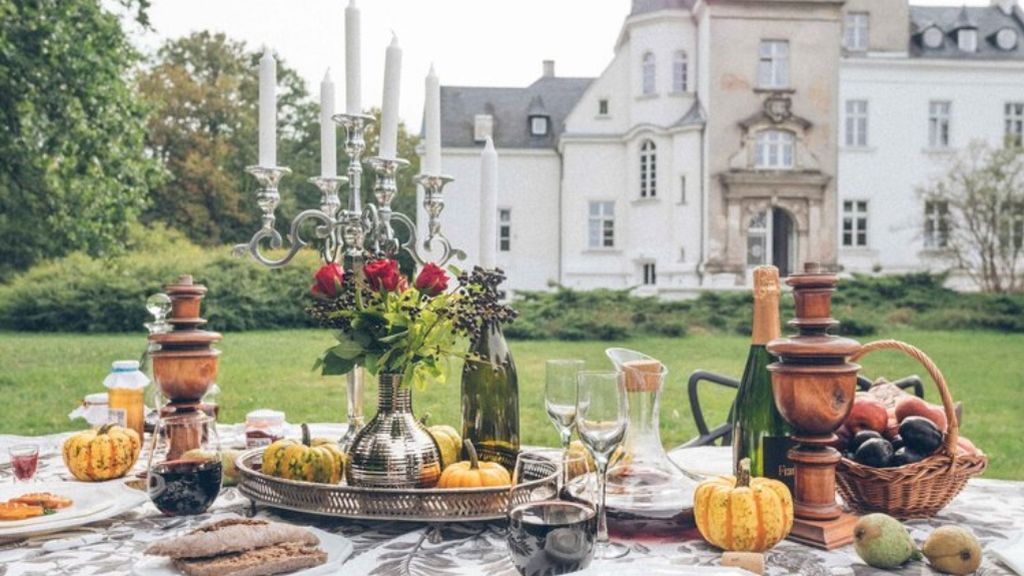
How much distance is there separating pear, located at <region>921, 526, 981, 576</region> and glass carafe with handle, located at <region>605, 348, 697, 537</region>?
1.35ft

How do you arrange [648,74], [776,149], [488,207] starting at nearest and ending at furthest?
[488,207]
[776,149]
[648,74]

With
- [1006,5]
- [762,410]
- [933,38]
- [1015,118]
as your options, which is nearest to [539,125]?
[933,38]

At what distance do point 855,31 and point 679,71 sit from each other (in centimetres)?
512

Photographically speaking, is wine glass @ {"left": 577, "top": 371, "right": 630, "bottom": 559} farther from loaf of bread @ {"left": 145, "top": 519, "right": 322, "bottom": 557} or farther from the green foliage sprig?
loaf of bread @ {"left": 145, "top": 519, "right": 322, "bottom": 557}

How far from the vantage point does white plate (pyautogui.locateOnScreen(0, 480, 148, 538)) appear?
5.61ft

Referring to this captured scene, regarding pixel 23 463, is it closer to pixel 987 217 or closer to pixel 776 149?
pixel 987 217

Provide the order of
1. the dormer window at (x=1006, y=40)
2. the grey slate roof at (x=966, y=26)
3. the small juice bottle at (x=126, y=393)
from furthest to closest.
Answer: the dormer window at (x=1006, y=40), the grey slate roof at (x=966, y=26), the small juice bottle at (x=126, y=393)

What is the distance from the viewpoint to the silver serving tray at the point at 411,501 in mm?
1693

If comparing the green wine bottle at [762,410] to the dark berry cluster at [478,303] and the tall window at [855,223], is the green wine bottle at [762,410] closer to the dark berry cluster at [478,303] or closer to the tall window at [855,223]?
the dark berry cluster at [478,303]

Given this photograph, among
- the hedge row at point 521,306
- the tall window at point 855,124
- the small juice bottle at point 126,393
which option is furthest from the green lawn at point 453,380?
the tall window at point 855,124

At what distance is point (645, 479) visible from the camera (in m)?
1.77

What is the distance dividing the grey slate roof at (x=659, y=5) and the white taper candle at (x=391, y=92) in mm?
22415

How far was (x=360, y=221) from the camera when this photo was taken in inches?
86.5

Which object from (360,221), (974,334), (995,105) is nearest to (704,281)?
(974,334)
